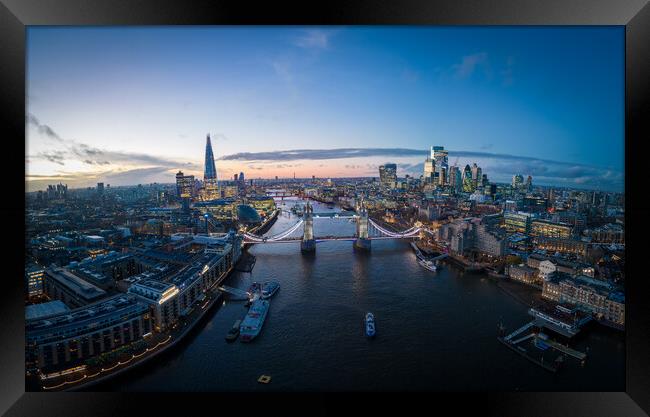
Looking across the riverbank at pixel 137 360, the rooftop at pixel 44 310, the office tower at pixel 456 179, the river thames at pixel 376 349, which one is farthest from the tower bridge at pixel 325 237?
the office tower at pixel 456 179

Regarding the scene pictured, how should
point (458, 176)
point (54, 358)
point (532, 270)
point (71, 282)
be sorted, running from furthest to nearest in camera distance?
1. point (458, 176)
2. point (532, 270)
3. point (71, 282)
4. point (54, 358)

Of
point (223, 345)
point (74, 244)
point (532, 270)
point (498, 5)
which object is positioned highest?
point (498, 5)

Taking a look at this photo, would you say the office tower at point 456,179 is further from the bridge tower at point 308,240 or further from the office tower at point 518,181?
the bridge tower at point 308,240

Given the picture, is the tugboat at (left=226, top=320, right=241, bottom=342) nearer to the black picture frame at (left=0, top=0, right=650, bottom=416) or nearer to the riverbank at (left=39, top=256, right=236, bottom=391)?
the riverbank at (left=39, top=256, right=236, bottom=391)

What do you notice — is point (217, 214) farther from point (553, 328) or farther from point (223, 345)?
point (553, 328)
